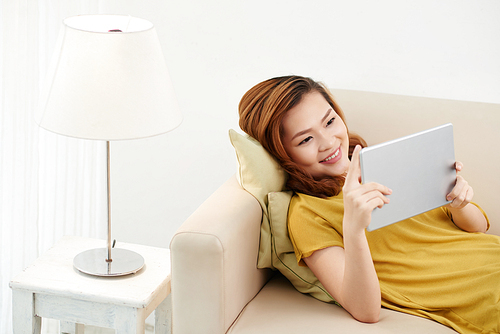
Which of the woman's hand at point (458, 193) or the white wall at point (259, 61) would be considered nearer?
the woman's hand at point (458, 193)

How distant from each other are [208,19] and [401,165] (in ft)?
3.87

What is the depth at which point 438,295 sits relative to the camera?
120 centimetres

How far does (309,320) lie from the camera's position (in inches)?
44.9

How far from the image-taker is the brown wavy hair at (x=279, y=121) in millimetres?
1344

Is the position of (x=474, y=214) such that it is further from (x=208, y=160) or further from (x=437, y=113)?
(x=208, y=160)

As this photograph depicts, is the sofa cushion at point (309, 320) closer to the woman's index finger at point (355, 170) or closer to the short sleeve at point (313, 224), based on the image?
the short sleeve at point (313, 224)

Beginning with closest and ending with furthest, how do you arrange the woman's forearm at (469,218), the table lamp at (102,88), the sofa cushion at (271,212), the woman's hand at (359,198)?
the woman's hand at (359,198)
the table lamp at (102,88)
the sofa cushion at (271,212)
the woman's forearm at (469,218)

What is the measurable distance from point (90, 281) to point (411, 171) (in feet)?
2.83

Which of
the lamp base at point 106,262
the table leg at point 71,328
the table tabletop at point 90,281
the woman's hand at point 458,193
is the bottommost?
the table leg at point 71,328

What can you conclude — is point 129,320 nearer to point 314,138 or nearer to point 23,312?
point 23,312

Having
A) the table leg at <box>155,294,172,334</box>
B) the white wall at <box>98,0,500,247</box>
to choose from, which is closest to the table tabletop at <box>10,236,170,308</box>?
the table leg at <box>155,294,172,334</box>

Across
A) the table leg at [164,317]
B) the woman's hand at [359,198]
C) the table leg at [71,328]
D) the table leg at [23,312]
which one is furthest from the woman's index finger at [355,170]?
the table leg at [71,328]

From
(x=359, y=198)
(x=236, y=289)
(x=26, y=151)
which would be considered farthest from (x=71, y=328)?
(x=359, y=198)

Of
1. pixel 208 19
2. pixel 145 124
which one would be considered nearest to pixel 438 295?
pixel 145 124
